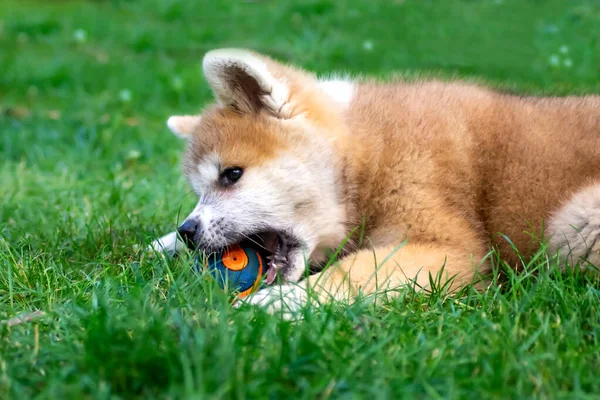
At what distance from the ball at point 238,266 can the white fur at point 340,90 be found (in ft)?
2.83

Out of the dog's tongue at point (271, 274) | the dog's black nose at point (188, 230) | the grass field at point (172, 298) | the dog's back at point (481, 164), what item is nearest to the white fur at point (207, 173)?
the dog's black nose at point (188, 230)

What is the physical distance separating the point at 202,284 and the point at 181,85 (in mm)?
5434

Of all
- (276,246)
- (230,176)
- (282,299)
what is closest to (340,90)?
(230,176)

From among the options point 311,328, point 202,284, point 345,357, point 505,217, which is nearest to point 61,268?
point 202,284

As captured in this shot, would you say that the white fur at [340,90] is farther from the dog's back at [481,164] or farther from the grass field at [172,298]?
the grass field at [172,298]

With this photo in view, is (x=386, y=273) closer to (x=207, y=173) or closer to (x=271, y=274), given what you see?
(x=271, y=274)

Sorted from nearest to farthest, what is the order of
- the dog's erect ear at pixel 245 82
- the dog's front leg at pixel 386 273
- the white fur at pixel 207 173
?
the dog's front leg at pixel 386 273 → the dog's erect ear at pixel 245 82 → the white fur at pixel 207 173

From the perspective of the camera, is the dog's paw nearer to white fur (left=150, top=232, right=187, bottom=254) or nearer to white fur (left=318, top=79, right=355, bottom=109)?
white fur (left=150, top=232, right=187, bottom=254)

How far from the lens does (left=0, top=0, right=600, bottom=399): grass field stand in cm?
198

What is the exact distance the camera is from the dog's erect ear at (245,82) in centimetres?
323

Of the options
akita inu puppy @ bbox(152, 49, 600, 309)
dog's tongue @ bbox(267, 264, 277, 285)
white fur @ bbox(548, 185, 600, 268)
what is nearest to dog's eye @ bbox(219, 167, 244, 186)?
akita inu puppy @ bbox(152, 49, 600, 309)

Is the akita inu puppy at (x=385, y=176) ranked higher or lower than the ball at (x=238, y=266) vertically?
higher

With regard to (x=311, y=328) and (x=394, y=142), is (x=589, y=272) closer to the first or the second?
(x=394, y=142)

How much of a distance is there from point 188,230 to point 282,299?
79cm
